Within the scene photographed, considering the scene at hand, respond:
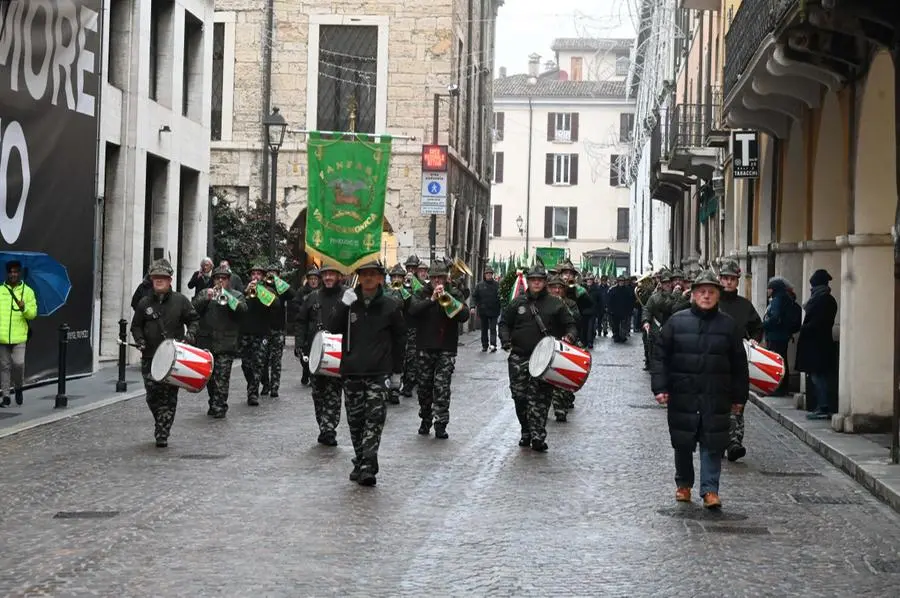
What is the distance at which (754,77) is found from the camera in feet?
68.9

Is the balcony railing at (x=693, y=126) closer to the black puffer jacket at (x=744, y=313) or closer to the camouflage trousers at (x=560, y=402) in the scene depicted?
the camouflage trousers at (x=560, y=402)

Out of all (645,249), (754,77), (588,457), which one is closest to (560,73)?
(645,249)

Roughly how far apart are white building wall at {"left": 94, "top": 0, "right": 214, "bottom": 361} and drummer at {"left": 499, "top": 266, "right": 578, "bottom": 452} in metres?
10.8

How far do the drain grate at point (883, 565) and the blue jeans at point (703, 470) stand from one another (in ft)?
6.66

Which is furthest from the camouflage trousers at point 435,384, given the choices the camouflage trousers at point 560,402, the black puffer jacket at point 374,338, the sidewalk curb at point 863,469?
the sidewalk curb at point 863,469

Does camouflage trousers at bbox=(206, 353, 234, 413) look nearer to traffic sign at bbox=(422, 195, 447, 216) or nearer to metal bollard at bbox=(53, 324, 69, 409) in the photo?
metal bollard at bbox=(53, 324, 69, 409)

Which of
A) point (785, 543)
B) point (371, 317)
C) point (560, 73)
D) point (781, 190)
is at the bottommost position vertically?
point (785, 543)

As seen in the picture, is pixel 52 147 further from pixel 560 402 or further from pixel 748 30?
pixel 748 30

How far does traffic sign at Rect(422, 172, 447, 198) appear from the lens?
131 ft

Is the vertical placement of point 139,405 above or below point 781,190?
below

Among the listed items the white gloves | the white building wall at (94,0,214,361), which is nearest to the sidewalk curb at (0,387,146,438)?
the white building wall at (94,0,214,361)

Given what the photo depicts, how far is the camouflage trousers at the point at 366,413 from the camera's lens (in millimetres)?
12484

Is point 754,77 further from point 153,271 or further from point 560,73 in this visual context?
point 560,73

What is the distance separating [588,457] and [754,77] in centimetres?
802
